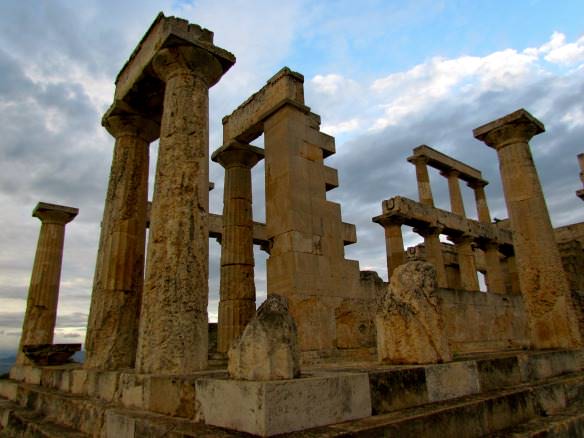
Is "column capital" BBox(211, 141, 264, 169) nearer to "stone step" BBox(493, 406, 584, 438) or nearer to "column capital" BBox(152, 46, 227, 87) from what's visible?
"column capital" BBox(152, 46, 227, 87)

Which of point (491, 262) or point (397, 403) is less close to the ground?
point (491, 262)

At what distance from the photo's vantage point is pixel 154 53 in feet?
19.8

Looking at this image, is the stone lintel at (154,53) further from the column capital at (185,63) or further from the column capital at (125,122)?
the column capital at (125,122)

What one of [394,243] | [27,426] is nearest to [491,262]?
[394,243]

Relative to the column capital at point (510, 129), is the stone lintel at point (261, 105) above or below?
above

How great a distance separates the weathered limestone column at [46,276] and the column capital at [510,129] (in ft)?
41.6

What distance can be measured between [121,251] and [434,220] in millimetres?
14733

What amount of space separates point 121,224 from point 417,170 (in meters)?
17.7

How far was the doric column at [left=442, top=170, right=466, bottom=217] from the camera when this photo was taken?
2190cm

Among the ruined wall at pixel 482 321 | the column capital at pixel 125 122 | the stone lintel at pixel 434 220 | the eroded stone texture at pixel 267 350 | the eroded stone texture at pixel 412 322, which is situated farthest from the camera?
the stone lintel at pixel 434 220

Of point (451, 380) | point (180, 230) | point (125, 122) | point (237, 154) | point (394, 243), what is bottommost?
point (451, 380)

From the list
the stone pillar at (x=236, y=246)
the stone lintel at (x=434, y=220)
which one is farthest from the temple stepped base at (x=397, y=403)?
the stone lintel at (x=434, y=220)

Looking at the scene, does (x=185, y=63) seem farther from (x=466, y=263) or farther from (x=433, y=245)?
(x=466, y=263)

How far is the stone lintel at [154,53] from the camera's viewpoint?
5836 mm
